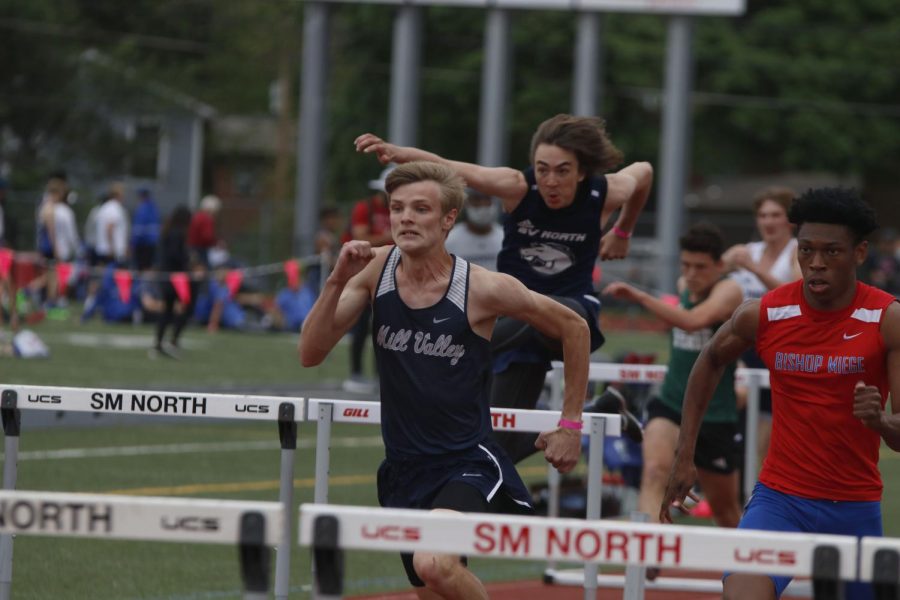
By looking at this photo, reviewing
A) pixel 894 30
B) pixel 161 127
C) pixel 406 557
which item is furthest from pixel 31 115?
pixel 406 557

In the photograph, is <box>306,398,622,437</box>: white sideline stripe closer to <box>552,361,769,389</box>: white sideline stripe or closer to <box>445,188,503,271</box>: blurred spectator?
<box>552,361,769,389</box>: white sideline stripe

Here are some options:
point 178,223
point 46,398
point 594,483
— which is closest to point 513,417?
point 594,483

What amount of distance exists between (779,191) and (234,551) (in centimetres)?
412

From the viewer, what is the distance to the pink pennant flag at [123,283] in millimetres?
25266

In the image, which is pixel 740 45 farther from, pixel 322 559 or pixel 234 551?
pixel 322 559

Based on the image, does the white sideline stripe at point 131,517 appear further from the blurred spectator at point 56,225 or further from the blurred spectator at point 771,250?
the blurred spectator at point 56,225

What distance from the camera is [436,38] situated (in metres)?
50.8

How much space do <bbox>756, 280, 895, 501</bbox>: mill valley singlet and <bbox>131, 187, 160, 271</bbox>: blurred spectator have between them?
21635 millimetres

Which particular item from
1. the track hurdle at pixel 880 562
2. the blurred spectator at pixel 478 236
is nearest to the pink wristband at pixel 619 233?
the blurred spectator at pixel 478 236

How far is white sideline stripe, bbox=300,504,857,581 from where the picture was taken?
391cm

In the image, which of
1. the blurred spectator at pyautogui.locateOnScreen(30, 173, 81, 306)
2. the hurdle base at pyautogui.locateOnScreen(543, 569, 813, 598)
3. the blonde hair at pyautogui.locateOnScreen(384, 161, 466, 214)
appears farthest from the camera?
the blurred spectator at pyautogui.locateOnScreen(30, 173, 81, 306)

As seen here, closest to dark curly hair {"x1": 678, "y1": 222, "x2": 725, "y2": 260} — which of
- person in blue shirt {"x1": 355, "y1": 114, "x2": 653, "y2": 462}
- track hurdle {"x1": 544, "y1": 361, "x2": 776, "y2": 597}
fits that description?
track hurdle {"x1": 544, "y1": 361, "x2": 776, "y2": 597}

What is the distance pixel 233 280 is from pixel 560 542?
74.9 ft

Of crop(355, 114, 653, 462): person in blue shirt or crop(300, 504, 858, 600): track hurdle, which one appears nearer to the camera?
crop(300, 504, 858, 600): track hurdle
